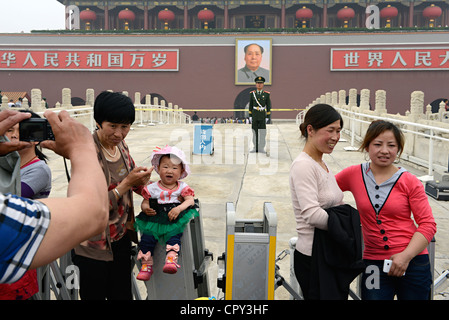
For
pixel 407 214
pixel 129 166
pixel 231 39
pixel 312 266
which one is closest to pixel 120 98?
pixel 129 166

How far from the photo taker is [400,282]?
2.10 m

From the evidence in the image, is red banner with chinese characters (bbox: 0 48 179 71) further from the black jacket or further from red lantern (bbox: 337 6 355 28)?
the black jacket

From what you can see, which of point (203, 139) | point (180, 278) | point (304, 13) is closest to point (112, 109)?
point (180, 278)

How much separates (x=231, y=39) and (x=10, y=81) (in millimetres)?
15104

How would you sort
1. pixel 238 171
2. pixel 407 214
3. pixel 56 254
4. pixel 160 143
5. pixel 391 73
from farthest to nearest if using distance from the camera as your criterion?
1. pixel 391 73
2. pixel 160 143
3. pixel 238 171
4. pixel 407 214
5. pixel 56 254

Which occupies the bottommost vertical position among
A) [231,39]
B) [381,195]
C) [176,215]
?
[176,215]

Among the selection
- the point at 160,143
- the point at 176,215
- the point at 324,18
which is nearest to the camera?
the point at 176,215

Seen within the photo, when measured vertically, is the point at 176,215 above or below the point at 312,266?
above

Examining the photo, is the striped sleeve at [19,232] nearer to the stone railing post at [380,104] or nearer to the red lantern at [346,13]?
the stone railing post at [380,104]

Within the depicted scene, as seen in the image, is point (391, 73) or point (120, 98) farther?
point (391, 73)

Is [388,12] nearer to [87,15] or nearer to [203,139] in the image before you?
[87,15]

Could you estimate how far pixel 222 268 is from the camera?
2344 mm

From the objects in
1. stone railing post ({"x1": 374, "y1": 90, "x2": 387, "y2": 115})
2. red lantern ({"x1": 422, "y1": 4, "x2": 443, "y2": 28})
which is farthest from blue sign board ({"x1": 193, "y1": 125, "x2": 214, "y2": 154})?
red lantern ({"x1": 422, "y1": 4, "x2": 443, "y2": 28})

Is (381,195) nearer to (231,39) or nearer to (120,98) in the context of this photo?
(120,98)
